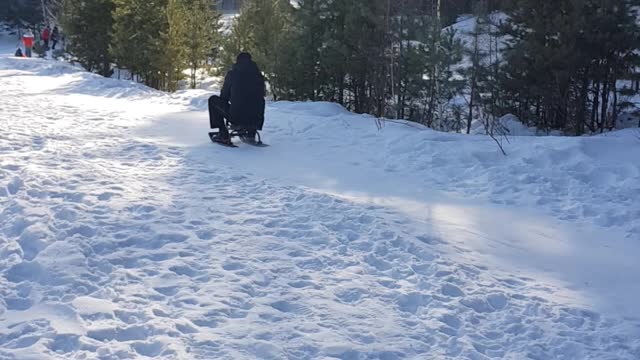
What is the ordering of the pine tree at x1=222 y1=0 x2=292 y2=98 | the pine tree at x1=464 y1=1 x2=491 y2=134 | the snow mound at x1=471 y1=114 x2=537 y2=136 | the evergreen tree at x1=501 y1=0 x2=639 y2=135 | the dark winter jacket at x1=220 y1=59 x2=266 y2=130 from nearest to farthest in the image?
the dark winter jacket at x1=220 y1=59 x2=266 y2=130, the evergreen tree at x1=501 y1=0 x2=639 y2=135, the snow mound at x1=471 y1=114 x2=537 y2=136, the pine tree at x1=464 y1=1 x2=491 y2=134, the pine tree at x1=222 y1=0 x2=292 y2=98

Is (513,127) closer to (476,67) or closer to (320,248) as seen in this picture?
(476,67)

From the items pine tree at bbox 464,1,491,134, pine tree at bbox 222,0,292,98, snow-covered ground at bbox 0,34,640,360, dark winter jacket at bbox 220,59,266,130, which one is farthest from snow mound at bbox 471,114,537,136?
dark winter jacket at bbox 220,59,266,130

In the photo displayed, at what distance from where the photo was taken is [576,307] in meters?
4.63

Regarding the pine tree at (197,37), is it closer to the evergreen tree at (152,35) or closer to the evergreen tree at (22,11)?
the evergreen tree at (152,35)

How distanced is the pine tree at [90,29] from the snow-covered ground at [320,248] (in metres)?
16.0

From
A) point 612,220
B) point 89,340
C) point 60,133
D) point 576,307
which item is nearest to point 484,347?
point 576,307

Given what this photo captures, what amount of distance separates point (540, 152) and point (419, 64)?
722cm

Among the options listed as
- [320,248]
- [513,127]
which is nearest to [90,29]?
[513,127]

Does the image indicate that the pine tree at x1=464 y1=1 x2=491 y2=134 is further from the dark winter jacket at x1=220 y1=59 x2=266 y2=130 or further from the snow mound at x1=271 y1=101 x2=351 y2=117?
the dark winter jacket at x1=220 y1=59 x2=266 y2=130

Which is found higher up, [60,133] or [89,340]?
[60,133]

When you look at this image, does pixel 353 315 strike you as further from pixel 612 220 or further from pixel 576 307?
pixel 612 220

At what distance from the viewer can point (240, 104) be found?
1004 cm

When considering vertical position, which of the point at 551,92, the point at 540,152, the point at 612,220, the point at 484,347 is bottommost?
the point at 484,347

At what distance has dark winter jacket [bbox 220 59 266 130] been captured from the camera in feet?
32.7
